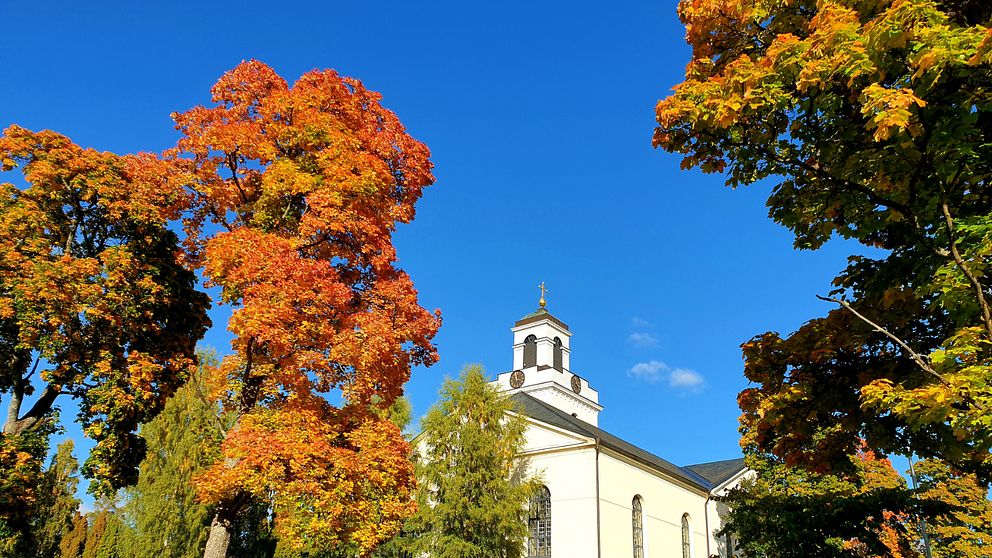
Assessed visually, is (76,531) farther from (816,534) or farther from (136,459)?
(816,534)

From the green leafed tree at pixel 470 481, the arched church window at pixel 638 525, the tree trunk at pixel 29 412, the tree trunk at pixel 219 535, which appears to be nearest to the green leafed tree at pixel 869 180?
the tree trunk at pixel 219 535

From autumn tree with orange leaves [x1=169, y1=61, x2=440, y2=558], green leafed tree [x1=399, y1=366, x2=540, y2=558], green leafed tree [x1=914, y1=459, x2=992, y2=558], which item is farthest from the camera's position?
green leafed tree [x1=399, y1=366, x2=540, y2=558]

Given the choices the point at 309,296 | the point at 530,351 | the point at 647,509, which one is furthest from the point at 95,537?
the point at 530,351

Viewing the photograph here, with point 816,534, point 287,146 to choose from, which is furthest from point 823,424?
point 287,146

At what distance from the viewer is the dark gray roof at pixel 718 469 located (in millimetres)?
39469

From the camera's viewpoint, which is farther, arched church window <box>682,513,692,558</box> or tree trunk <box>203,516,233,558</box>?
arched church window <box>682,513,692,558</box>

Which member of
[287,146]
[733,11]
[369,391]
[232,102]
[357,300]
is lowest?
[369,391]

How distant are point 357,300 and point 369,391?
1.77 m

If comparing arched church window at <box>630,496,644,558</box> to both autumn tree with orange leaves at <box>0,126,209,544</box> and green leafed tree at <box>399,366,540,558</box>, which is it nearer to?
green leafed tree at <box>399,366,540,558</box>

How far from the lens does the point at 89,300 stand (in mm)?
10328

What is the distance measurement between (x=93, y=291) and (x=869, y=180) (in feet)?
36.4

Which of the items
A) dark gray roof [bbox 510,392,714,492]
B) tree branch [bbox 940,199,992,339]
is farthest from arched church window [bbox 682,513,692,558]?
tree branch [bbox 940,199,992,339]

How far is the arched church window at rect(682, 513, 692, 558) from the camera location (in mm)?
32287

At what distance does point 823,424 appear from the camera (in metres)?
7.88
